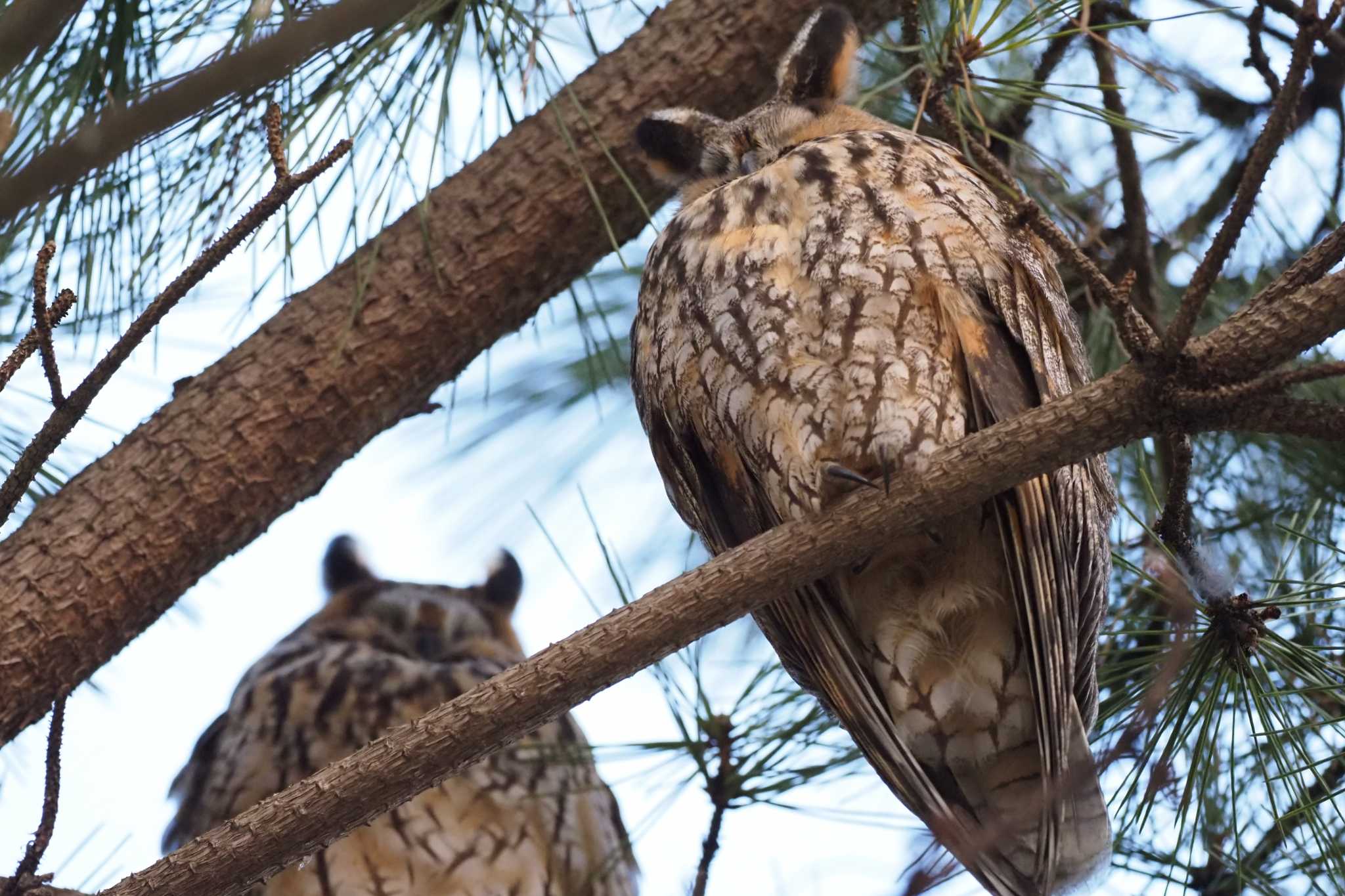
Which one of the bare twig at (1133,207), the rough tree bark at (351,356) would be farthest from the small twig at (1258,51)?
A: the rough tree bark at (351,356)

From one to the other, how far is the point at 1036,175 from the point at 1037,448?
1.37m

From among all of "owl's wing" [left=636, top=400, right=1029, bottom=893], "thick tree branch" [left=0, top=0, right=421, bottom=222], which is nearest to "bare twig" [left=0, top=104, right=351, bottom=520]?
"thick tree branch" [left=0, top=0, right=421, bottom=222]

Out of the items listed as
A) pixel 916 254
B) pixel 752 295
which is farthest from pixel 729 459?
pixel 916 254

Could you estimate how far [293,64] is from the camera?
3.26 feet

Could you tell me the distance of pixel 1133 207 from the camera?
7.28 ft

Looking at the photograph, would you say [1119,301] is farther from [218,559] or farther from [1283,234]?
[1283,234]

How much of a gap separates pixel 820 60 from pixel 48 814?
1436 millimetres

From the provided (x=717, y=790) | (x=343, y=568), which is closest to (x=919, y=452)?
(x=717, y=790)

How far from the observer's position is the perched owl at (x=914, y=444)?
163cm

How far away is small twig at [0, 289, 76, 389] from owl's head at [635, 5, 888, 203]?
102 centimetres

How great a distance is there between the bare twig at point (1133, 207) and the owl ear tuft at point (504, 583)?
1.26 metres

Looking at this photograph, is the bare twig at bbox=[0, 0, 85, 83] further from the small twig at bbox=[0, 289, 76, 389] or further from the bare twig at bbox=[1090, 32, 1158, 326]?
the bare twig at bbox=[1090, 32, 1158, 326]

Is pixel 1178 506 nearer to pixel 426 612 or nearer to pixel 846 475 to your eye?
pixel 846 475

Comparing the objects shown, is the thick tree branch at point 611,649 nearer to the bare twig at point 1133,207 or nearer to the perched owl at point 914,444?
the perched owl at point 914,444
